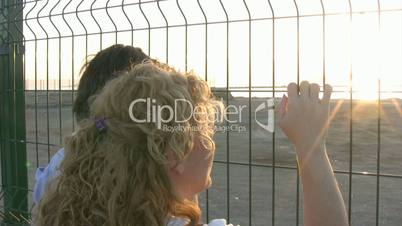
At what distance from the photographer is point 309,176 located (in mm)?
1463

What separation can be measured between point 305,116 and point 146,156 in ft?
1.35

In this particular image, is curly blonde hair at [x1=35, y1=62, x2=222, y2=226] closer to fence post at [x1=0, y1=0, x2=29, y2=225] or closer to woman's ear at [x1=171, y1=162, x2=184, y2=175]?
woman's ear at [x1=171, y1=162, x2=184, y2=175]

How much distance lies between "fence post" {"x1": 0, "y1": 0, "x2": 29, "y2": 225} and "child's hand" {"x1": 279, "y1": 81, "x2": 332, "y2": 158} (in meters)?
3.82

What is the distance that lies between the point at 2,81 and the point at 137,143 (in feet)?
13.3

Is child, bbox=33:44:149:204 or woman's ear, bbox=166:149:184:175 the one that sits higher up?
child, bbox=33:44:149:204

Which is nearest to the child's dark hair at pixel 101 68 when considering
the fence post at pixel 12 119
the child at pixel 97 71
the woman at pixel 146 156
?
the child at pixel 97 71

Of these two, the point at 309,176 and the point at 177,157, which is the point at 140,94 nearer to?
the point at 177,157

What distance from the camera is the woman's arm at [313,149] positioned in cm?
143

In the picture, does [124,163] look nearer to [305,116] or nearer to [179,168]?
[179,168]

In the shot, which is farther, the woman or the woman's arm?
the woman's arm

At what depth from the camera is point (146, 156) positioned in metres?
1.33

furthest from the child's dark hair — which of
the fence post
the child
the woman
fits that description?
the fence post

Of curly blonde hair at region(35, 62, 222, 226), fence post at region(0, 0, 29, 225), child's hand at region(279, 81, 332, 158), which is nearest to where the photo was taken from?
curly blonde hair at region(35, 62, 222, 226)

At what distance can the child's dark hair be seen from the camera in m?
2.55
